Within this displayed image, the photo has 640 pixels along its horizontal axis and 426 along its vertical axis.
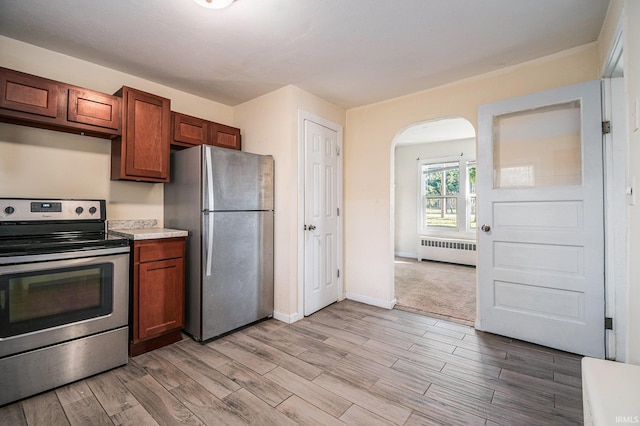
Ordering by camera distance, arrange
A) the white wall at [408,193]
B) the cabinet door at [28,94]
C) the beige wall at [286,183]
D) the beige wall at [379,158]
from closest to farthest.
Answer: the cabinet door at [28,94]
the beige wall at [379,158]
the beige wall at [286,183]
the white wall at [408,193]

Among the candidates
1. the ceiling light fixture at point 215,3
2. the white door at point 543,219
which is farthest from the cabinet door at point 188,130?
the white door at point 543,219

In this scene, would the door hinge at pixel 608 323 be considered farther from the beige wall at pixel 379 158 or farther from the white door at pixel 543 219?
the beige wall at pixel 379 158

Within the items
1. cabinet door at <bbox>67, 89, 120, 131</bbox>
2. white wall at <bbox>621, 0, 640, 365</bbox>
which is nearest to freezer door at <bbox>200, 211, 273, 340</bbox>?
cabinet door at <bbox>67, 89, 120, 131</bbox>

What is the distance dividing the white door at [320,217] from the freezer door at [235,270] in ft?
1.41

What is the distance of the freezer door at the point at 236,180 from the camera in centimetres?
254

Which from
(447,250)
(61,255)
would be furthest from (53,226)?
(447,250)

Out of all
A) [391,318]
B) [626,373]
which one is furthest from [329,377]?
[626,373]

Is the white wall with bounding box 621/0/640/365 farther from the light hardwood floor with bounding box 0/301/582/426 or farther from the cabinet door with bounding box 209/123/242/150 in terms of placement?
the cabinet door with bounding box 209/123/242/150

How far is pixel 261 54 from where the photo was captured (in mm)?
2430

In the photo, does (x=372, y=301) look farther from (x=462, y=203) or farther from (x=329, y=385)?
(x=462, y=203)

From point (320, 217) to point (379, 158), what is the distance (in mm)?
1035

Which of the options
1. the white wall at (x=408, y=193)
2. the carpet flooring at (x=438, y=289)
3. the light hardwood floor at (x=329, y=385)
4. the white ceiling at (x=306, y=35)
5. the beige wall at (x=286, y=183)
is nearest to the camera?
the light hardwood floor at (x=329, y=385)

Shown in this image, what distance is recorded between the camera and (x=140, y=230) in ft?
8.66

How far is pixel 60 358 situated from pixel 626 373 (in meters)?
2.84
